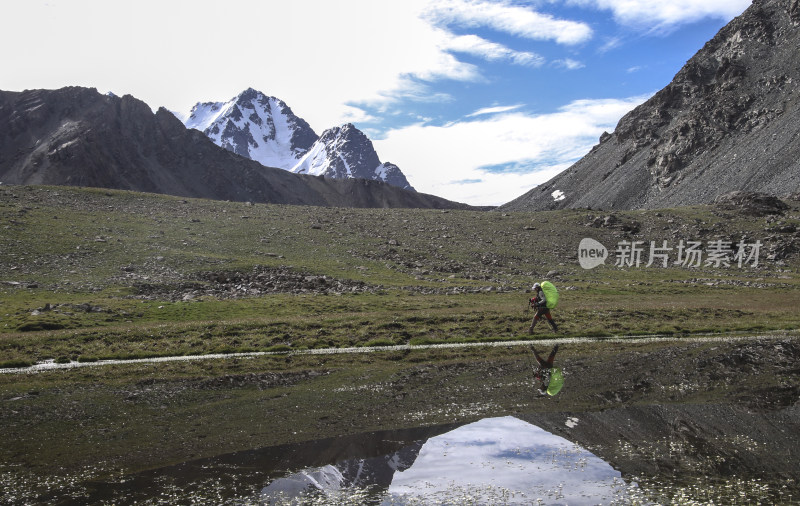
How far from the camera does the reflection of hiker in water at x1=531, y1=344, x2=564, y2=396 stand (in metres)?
18.2

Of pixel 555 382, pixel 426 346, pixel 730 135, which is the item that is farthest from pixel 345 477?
pixel 730 135

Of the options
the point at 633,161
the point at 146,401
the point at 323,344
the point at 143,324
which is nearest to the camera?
the point at 146,401

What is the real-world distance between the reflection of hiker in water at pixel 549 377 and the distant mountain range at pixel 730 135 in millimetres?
131116

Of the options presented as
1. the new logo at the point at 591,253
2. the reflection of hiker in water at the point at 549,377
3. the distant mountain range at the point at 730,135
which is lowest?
the reflection of hiker in water at the point at 549,377

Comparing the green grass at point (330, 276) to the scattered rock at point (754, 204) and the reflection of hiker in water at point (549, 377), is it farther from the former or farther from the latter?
the reflection of hiker in water at point (549, 377)

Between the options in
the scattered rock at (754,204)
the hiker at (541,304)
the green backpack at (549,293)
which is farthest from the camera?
the scattered rock at (754,204)

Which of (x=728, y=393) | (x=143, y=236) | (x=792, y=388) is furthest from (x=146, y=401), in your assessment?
(x=143, y=236)

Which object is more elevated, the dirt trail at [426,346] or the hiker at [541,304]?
the hiker at [541,304]

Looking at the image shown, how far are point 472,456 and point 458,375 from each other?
877 cm

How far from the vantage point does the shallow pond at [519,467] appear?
10.4 metres

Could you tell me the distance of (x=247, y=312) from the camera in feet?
139

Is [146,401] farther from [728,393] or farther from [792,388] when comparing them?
[792,388]

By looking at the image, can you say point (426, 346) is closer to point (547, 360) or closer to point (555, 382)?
point (547, 360)

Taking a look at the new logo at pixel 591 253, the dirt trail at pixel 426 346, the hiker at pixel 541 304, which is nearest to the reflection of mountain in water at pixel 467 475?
the dirt trail at pixel 426 346
